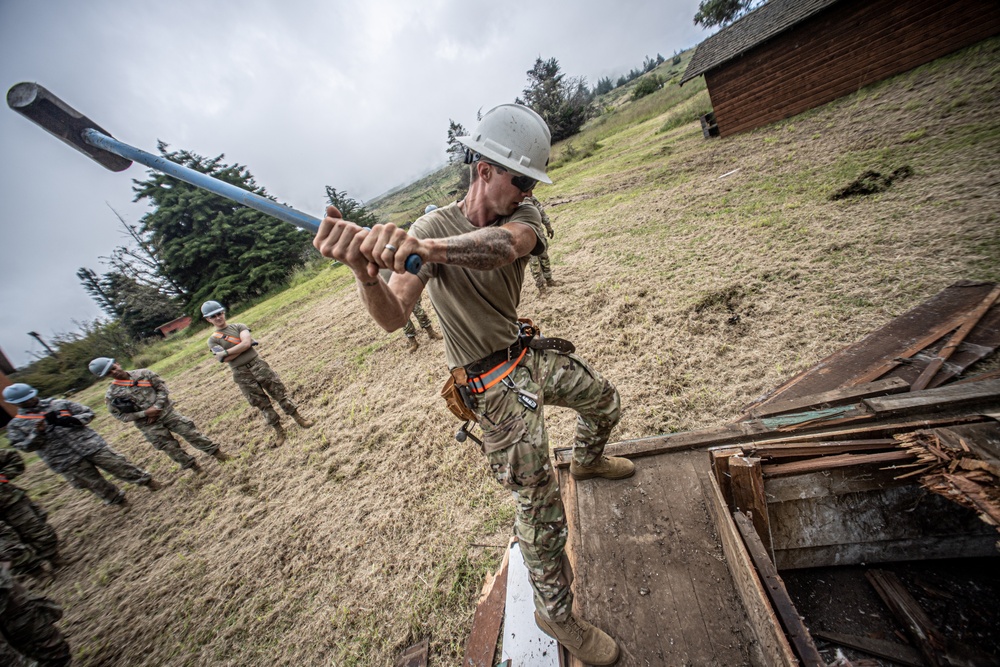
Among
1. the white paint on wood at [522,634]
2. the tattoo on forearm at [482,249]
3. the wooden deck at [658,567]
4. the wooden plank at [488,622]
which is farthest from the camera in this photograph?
the wooden plank at [488,622]

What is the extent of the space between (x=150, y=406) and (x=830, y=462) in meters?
7.84

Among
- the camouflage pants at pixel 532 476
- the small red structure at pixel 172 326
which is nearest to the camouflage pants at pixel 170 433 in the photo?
the camouflage pants at pixel 532 476

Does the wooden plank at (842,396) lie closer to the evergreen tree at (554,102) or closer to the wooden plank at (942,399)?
the wooden plank at (942,399)

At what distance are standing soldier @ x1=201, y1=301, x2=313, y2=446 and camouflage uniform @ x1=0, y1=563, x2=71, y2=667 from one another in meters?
2.60

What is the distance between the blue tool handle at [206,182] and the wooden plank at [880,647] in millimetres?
3558

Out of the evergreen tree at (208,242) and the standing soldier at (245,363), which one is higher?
the evergreen tree at (208,242)

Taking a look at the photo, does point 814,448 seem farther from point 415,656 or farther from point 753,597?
point 415,656

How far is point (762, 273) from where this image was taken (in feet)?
16.4

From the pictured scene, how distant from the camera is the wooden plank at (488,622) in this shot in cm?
225

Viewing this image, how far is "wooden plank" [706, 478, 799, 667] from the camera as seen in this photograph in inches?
50.4

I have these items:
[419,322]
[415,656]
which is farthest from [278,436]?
[415,656]

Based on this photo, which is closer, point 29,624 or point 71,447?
point 29,624

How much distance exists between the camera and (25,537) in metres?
4.62

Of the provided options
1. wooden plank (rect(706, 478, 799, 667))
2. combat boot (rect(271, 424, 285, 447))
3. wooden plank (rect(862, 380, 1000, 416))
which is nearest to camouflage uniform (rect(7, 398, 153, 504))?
combat boot (rect(271, 424, 285, 447))
